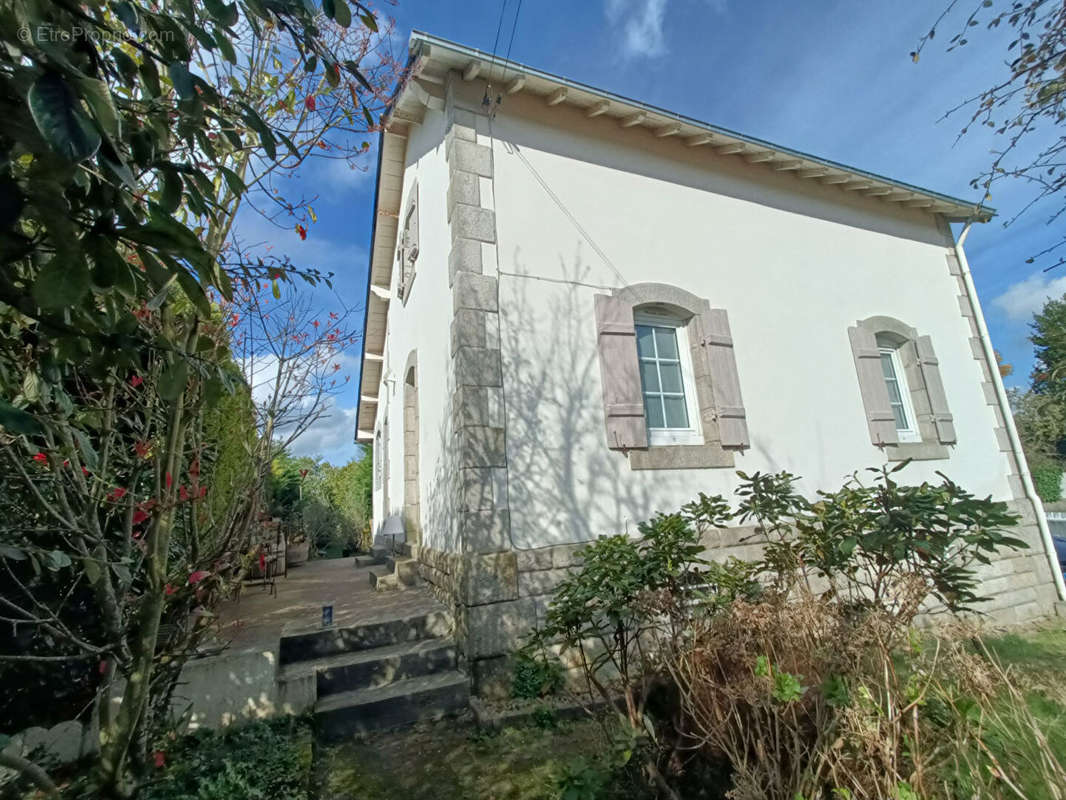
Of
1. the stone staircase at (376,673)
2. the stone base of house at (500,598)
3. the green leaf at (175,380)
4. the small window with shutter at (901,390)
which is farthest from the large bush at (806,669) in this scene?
the small window with shutter at (901,390)

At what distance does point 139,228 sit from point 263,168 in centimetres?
206

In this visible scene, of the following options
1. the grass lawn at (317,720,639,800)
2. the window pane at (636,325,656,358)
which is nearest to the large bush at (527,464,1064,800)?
the grass lawn at (317,720,639,800)

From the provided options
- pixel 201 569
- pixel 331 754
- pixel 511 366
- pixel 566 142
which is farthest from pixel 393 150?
pixel 331 754

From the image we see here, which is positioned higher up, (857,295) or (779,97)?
(779,97)

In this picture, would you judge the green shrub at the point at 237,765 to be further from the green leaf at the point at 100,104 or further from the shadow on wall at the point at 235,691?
the green leaf at the point at 100,104

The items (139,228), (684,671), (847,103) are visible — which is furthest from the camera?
(847,103)

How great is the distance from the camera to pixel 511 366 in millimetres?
4258

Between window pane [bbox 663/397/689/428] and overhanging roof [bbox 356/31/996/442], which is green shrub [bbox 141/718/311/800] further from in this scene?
overhanging roof [bbox 356/31/996/442]

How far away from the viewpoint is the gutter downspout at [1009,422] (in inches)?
253

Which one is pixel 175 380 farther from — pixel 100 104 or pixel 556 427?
pixel 556 427

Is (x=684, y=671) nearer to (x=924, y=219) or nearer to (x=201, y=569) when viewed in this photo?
(x=201, y=569)

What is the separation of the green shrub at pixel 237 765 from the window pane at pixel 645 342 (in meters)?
4.14

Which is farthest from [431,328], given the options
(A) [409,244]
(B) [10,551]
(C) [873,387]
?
(C) [873,387]

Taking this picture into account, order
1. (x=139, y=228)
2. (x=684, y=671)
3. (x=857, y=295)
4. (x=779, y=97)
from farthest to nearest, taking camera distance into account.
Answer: (x=857, y=295) → (x=779, y=97) → (x=684, y=671) → (x=139, y=228)
